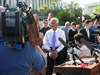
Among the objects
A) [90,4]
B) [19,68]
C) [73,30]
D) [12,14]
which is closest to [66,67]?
[19,68]

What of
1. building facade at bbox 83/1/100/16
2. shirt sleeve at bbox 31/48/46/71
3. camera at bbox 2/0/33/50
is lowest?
building facade at bbox 83/1/100/16

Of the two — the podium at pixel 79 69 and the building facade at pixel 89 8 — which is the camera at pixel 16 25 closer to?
the podium at pixel 79 69

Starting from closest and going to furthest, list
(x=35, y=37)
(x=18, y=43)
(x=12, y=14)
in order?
(x=12, y=14), (x=18, y=43), (x=35, y=37)

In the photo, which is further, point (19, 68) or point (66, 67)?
point (66, 67)

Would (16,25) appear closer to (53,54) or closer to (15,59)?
(15,59)

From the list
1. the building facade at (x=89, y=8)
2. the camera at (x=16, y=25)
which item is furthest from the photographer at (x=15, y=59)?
the building facade at (x=89, y=8)

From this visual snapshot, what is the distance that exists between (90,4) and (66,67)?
259ft

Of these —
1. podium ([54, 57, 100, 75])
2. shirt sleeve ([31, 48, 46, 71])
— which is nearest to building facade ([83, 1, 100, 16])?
podium ([54, 57, 100, 75])

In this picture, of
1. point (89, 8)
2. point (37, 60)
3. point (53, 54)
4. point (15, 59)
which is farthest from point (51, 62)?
point (89, 8)

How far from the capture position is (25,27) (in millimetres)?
1579

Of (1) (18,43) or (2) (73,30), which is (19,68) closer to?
(1) (18,43)

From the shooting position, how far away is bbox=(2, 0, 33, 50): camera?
1.47 meters

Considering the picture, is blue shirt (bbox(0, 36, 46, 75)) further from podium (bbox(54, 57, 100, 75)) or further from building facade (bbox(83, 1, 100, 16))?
building facade (bbox(83, 1, 100, 16))

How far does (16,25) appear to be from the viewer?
1.46 meters
